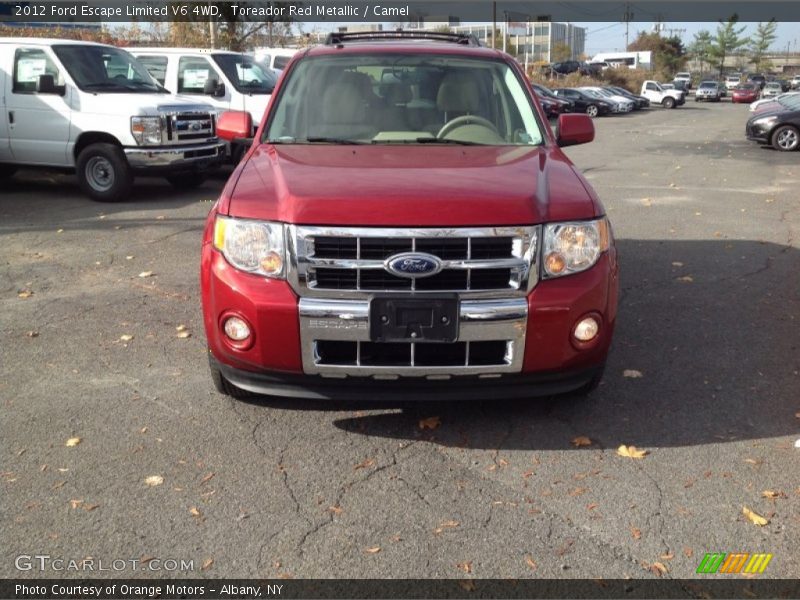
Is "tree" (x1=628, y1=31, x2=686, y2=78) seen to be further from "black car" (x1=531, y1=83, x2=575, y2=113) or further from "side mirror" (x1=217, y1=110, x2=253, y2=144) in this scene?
"side mirror" (x1=217, y1=110, x2=253, y2=144)

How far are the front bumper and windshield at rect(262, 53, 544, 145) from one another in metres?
6.06

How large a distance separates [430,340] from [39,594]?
1.81m

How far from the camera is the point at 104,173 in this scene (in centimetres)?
1102

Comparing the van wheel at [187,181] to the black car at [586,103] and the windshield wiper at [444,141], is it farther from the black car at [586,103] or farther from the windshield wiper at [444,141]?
the black car at [586,103]

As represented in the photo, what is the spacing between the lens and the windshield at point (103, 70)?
10977mm

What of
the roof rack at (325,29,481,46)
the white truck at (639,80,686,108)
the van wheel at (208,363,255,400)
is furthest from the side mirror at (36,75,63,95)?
the white truck at (639,80,686,108)

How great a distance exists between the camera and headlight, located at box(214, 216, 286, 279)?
376 centimetres

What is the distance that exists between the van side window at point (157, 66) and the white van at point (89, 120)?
206 centimetres

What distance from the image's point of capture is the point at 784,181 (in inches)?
556

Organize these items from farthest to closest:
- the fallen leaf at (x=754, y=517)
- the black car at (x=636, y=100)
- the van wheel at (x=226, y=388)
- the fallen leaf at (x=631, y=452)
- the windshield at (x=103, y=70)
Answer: the black car at (x=636, y=100), the windshield at (x=103, y=70), the van wheel at (x=226, y=388), the fallen leaf at (x=631, y=452), the fallen leaf at (x=754, y=517)

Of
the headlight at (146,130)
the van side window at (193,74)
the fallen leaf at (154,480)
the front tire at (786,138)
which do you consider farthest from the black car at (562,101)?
the fallen leaf at (154,480)

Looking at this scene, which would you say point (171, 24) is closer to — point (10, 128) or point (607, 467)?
point (10, 128)

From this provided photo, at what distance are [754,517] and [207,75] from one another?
39.0 ft

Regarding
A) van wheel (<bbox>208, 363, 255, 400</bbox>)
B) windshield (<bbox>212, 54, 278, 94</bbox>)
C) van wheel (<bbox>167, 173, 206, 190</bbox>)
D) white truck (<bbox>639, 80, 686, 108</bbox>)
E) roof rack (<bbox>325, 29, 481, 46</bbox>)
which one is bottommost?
white truck (<bbox>639, 80, 686, 108</bbox>)
